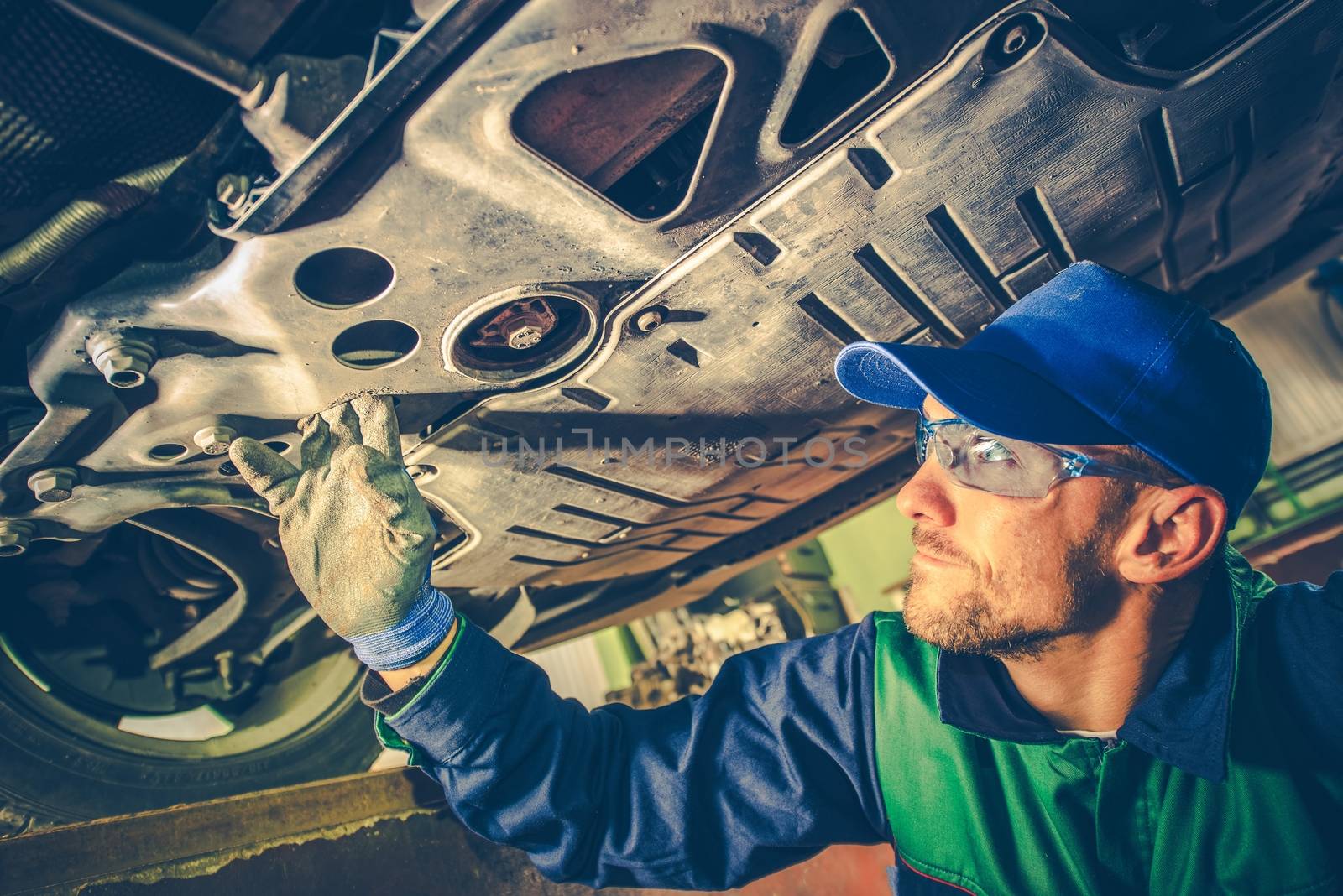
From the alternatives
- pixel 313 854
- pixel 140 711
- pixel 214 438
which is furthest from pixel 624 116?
pixel 140 711

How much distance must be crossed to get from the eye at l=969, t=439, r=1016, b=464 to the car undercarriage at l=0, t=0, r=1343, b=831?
14.2 inches

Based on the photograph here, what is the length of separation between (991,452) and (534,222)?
0.88 meters

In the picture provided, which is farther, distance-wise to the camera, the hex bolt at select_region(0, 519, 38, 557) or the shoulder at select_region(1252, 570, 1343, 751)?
the hex bolt at select_region(0, 519, 38, 557)

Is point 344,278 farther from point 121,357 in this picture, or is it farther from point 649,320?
point 649,320

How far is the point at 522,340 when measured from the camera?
137cm

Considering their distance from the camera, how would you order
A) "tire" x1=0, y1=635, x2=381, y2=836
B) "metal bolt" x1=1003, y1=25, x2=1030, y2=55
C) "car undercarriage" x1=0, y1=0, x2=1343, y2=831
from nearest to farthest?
"car undercarriage" x1=0, y1=0, x2=1343, y2=831 < "metal bolt" x1=1003, y1=25, x2=1030, y2=55 < "tire" x1=0, y1=635, x2=381, y2=836

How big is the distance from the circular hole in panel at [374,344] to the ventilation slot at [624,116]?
1.41 feet

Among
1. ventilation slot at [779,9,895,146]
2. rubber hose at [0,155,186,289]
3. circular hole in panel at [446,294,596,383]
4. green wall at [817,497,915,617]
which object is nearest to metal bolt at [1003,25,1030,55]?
ventilation slot at [779,9,895,146]

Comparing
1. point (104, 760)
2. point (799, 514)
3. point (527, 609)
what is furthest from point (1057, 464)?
point (104, 760)

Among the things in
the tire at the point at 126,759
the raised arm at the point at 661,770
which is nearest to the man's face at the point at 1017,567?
the raised arm at the point at 661,770

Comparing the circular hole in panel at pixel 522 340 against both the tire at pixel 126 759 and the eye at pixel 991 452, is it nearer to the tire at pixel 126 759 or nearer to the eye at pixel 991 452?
the eye at pixel 991 452

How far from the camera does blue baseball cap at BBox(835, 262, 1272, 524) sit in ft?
3.95

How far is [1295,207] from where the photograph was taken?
1857 millimetres

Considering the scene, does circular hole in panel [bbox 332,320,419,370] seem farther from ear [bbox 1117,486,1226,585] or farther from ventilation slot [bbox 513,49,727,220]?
ear [bbox 1117,486,1226,585]
